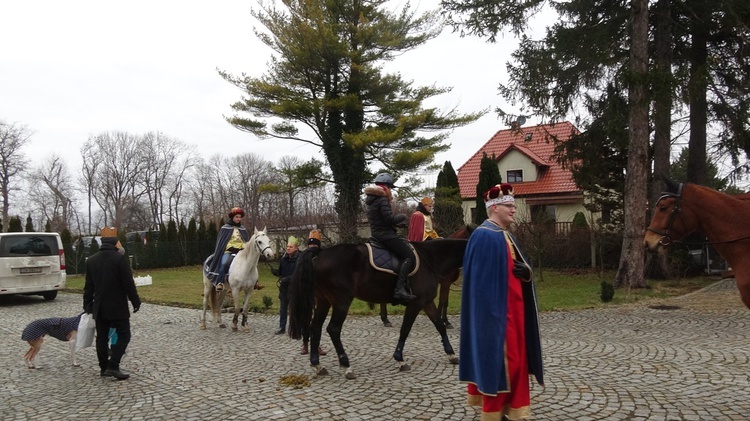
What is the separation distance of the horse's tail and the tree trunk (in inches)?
434

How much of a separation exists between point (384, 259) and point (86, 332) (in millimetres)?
4193

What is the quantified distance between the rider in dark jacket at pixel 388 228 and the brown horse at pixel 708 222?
289 centimetres

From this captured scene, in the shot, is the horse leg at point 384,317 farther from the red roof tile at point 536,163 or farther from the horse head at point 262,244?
the red roof tile at point 536,163

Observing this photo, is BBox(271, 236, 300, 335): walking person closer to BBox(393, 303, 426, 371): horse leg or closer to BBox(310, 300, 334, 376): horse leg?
BBox(310, 300, 334, 376): horse leg

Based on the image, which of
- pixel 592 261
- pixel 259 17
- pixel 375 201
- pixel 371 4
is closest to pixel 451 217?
pixel 592 261

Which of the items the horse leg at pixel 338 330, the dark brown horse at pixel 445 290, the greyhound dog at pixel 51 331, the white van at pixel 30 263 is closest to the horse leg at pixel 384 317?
the dark brown horse at pixel 445 290

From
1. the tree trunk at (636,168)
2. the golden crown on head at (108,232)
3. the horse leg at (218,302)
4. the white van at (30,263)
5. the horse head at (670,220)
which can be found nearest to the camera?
the horse head at (670,220)

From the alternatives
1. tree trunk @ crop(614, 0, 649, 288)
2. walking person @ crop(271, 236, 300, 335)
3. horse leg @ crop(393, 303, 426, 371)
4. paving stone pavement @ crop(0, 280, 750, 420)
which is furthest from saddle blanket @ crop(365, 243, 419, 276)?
tree trunk @ crop(614, 0, 649, 288)

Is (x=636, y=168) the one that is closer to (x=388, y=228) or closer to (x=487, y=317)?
(x=388, y=228)

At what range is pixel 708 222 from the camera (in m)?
5.67

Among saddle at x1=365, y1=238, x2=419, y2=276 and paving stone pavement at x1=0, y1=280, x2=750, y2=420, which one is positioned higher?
saddle at x1=365, y1=238, x2=419, y2=276

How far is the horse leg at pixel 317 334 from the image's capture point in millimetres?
6598

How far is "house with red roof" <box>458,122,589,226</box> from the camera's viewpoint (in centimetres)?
2809

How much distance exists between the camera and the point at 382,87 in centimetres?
2361
